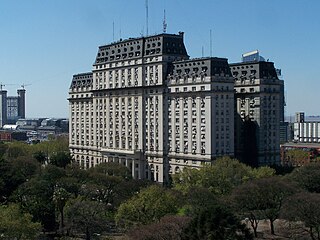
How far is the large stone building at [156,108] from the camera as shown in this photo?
342 feet

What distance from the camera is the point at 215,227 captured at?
4316 cm

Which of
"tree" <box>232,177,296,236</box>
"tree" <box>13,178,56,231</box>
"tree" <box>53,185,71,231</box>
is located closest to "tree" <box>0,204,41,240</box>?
"tree" <box>53,185,71,231</box>

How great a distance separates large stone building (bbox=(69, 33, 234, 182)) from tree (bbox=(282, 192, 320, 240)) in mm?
43310

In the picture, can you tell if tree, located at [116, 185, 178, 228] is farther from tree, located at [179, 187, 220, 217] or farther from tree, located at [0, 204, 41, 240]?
tree, located at [0, 204, 41, 240]

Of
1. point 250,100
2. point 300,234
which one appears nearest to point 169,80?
point 250,100

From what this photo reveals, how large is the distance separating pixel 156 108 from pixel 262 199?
51999 mm

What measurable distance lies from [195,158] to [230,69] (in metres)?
21.8

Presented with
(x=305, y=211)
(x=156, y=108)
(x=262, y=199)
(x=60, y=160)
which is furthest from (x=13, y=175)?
(x=305, y=211)

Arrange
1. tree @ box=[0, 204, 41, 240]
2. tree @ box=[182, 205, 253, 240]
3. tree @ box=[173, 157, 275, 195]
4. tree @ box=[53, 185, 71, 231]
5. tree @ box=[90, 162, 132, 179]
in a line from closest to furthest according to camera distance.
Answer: tree @ box=[182, 205, 253, 240]
tree @ box=[0, 204, 41, 240]
tree @ box=[53, 185, 71, 231]
tree @ box=[173, 157, 275, 195]
tree @ box=[90, 162, 132, 179]

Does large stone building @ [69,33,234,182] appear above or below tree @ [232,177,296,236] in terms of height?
above

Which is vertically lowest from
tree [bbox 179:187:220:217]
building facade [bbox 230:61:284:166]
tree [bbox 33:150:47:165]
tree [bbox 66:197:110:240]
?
tree [bbox 66:197:110:240]

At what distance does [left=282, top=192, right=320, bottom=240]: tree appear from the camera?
185 ft

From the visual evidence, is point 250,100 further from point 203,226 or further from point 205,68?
point 203,226

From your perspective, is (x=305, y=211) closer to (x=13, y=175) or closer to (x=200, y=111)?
(x=13, y=175)
